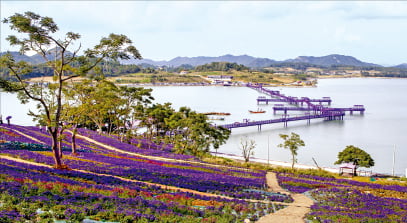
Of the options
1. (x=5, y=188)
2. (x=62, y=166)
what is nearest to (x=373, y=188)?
(x=62, y=166)

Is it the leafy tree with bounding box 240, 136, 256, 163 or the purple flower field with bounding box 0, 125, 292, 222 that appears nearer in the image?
the purple flower field with bounding box 0, 125, 292, 222

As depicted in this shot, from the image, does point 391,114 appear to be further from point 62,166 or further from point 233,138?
point 62,166

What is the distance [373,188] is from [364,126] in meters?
75.0

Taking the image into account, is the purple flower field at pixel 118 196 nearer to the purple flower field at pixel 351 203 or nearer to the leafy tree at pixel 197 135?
the purple flower field at pixel 351 203

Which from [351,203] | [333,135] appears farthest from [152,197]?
[333,135]

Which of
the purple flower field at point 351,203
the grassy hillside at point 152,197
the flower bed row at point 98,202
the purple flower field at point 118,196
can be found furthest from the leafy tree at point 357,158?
the flower bed row at point 98,202

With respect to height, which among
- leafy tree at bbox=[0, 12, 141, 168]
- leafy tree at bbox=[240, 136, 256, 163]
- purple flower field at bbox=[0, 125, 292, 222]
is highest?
leafy tree at bbox=[0, 12, 141, 168]

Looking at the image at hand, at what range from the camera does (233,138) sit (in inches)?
3145

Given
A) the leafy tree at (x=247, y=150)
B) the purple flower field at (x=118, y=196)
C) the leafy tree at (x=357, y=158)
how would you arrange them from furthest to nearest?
the leafy tree at (x=247, y=150)
the leafy tree at (x=357, y=158)
the purple flower field at (x=118, y=196)

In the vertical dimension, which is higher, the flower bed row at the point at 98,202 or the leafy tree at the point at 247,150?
the flower bed row at the point at 98,202

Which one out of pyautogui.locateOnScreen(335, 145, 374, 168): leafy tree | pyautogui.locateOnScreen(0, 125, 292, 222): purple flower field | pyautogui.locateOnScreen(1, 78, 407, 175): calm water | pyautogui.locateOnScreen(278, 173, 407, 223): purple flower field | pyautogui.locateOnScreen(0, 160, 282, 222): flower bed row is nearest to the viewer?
pyautogui.locateOnScreen(0, 160, 282, 222): flower bed row

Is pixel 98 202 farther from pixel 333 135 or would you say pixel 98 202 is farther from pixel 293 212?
pixel 333 135

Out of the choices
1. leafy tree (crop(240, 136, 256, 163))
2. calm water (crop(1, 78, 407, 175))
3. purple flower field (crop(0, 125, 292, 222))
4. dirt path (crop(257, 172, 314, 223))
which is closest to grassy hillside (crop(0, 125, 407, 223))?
purple flower field (crop(0, 125, 292, 222))

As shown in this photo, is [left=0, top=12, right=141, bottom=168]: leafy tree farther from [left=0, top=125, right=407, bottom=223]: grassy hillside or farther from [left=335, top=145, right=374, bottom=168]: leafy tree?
[left=335, top=145, right=374, bottom=168]: leafy tree
